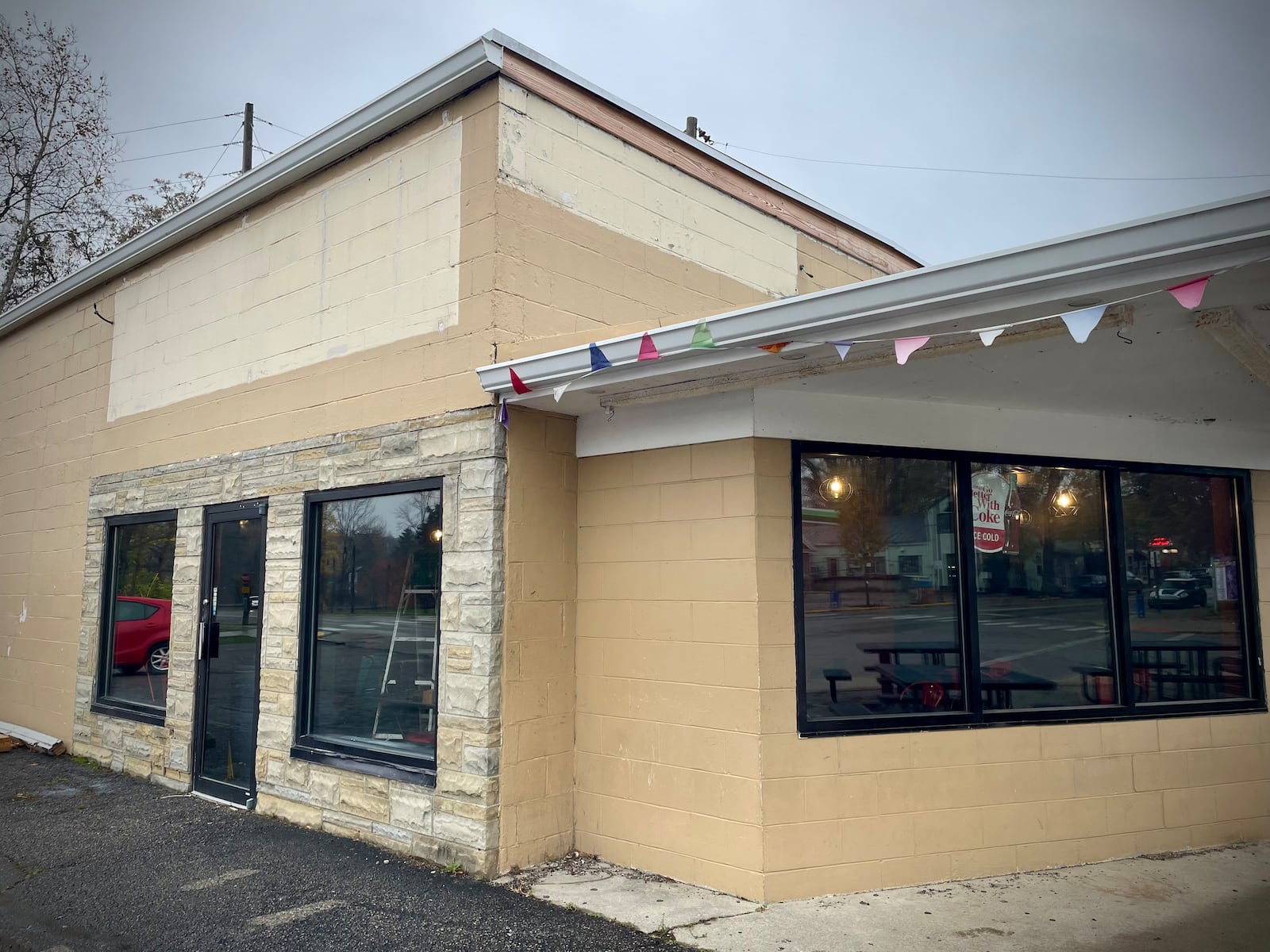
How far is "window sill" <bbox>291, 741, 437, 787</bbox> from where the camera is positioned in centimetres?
553

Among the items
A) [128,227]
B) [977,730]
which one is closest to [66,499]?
[977,730]

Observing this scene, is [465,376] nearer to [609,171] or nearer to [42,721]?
[609,171]

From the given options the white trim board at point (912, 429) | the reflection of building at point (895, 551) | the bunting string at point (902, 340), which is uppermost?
the bunting string at point (902, 340)

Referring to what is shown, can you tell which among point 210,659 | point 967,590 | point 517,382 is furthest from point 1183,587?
point 210,659

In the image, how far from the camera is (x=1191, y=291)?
10.2 ft

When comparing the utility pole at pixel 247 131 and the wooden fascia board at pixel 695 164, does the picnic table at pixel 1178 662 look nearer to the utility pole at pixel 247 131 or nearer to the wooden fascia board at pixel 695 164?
the wooden fascia board at pixel 695 164

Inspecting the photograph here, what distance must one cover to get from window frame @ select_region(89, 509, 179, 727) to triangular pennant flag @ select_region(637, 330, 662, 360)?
5.97 m

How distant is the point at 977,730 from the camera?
5.04 meters

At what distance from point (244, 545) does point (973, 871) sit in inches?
228

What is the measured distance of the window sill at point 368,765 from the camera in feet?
18.2

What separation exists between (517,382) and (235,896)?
10.7ft

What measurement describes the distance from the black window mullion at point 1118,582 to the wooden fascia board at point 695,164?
3.99 meters

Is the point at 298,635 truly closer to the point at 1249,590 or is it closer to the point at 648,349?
the point at 648,349

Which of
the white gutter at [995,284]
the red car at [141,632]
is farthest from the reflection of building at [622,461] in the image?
the red car at [141,632]
